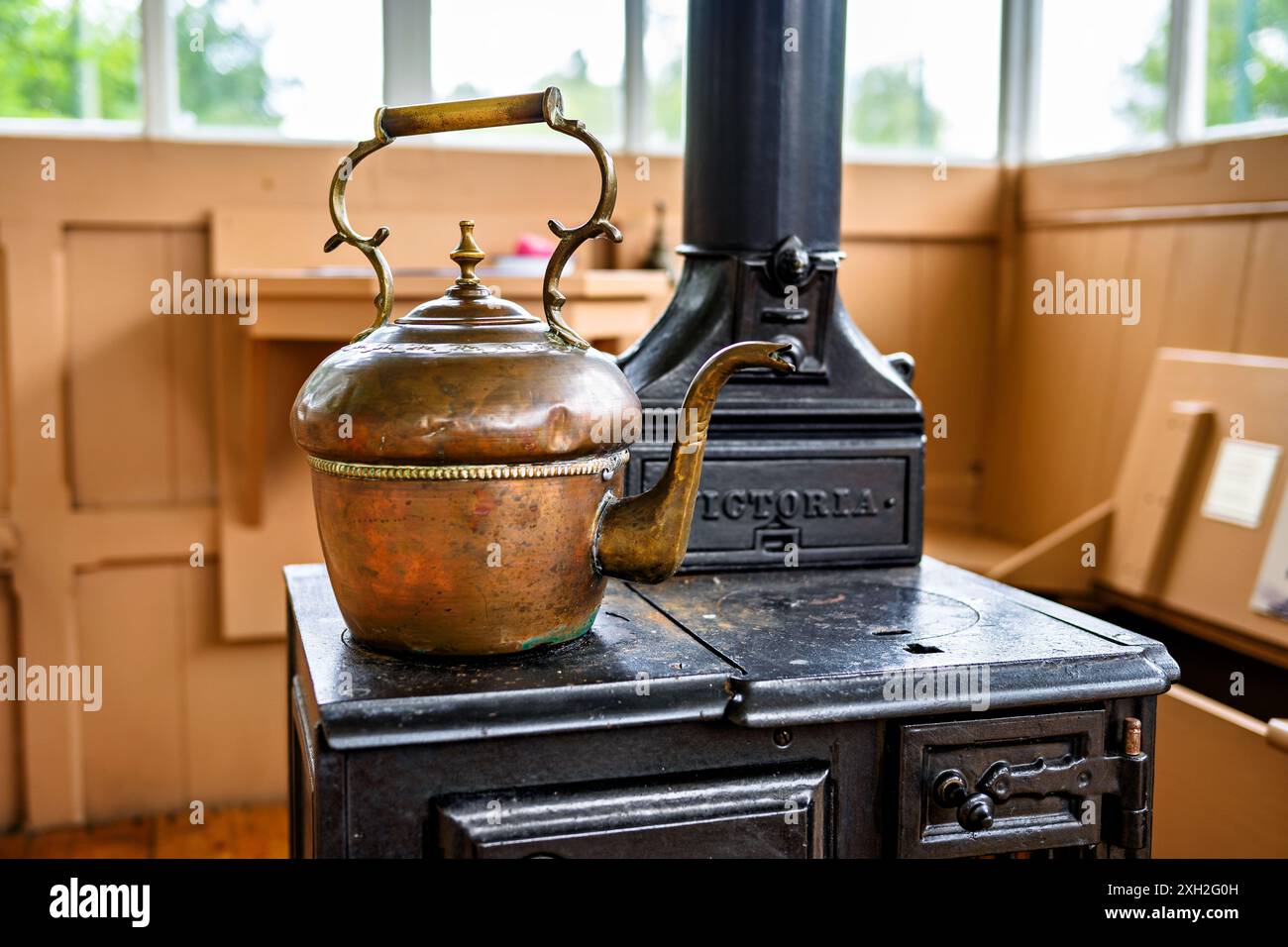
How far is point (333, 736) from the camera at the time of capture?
3.97 feet

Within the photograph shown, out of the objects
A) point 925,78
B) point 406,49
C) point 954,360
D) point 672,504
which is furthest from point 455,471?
point 925,78

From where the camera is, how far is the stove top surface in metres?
1.26

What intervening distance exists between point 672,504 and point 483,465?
0.75 ft

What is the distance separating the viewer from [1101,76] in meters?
3.28

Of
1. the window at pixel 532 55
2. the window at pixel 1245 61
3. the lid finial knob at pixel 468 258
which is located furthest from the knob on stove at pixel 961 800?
the window at pixel 532 55

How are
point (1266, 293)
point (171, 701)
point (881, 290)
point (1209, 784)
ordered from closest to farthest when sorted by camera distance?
point (1209, 784) → point (1266, 293) → point (171, 701) → point (881, 290)

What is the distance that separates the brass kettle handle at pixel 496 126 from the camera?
1379mm

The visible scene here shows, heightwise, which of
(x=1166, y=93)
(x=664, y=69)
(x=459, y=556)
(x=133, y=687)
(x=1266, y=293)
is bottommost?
(x=133, y=687)

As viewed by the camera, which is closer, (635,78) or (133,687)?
(133,687)

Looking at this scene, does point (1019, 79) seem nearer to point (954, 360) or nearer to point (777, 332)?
point (954, 360)

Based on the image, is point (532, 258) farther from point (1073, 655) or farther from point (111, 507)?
point (1073, 655)
